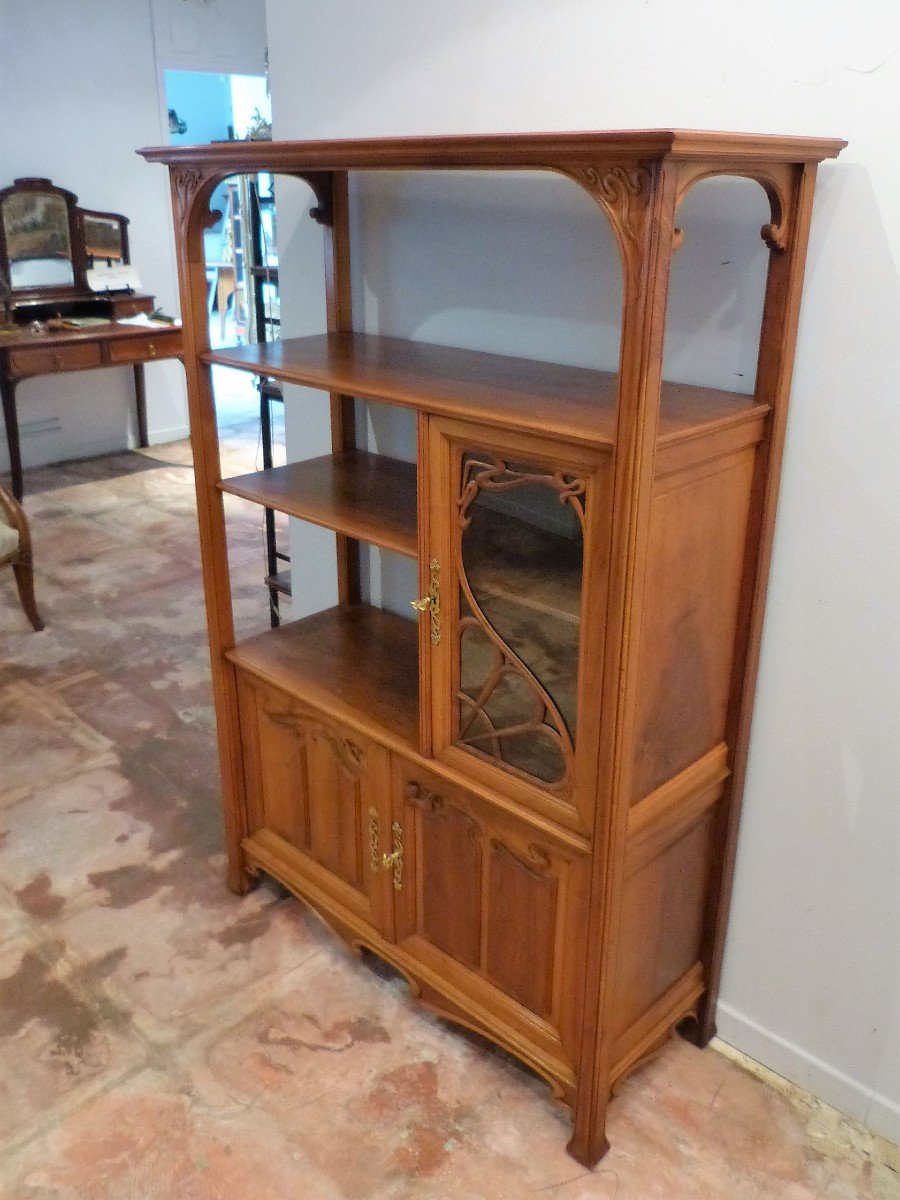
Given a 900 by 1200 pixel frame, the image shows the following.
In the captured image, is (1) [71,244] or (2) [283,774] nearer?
(2) [283,774]

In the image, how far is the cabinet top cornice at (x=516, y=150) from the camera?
124 centimetres

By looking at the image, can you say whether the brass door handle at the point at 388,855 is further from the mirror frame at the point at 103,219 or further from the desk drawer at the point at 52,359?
the mirror frame at the point at 103,219

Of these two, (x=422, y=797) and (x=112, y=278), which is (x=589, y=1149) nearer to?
(x=422, y=797)

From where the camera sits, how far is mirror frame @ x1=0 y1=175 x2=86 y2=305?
209 inches

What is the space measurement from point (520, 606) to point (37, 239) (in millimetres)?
4837

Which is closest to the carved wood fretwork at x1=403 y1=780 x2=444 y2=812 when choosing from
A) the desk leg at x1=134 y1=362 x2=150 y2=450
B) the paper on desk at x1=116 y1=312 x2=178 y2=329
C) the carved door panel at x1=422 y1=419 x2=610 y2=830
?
the carved door panel at x1=422 y1=419 x2=610 y2=830

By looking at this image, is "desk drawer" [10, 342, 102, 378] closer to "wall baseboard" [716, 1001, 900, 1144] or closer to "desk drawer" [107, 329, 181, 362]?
"desk drawer" [107, 329, 181, 362]

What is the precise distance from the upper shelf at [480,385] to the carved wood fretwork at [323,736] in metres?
0.73

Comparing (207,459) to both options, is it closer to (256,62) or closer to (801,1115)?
(801,1115)

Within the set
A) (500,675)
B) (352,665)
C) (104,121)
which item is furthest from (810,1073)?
(104,121)

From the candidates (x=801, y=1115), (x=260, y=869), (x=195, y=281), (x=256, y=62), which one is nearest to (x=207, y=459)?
(x=195, y=281)

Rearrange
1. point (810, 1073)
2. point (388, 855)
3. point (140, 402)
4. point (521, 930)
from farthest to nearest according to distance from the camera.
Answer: point (140, 402)
point (388, 855)
point (810, 1073)
point (521, 930)

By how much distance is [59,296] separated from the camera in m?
5.64

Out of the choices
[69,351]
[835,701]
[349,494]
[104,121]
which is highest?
[104,121]
